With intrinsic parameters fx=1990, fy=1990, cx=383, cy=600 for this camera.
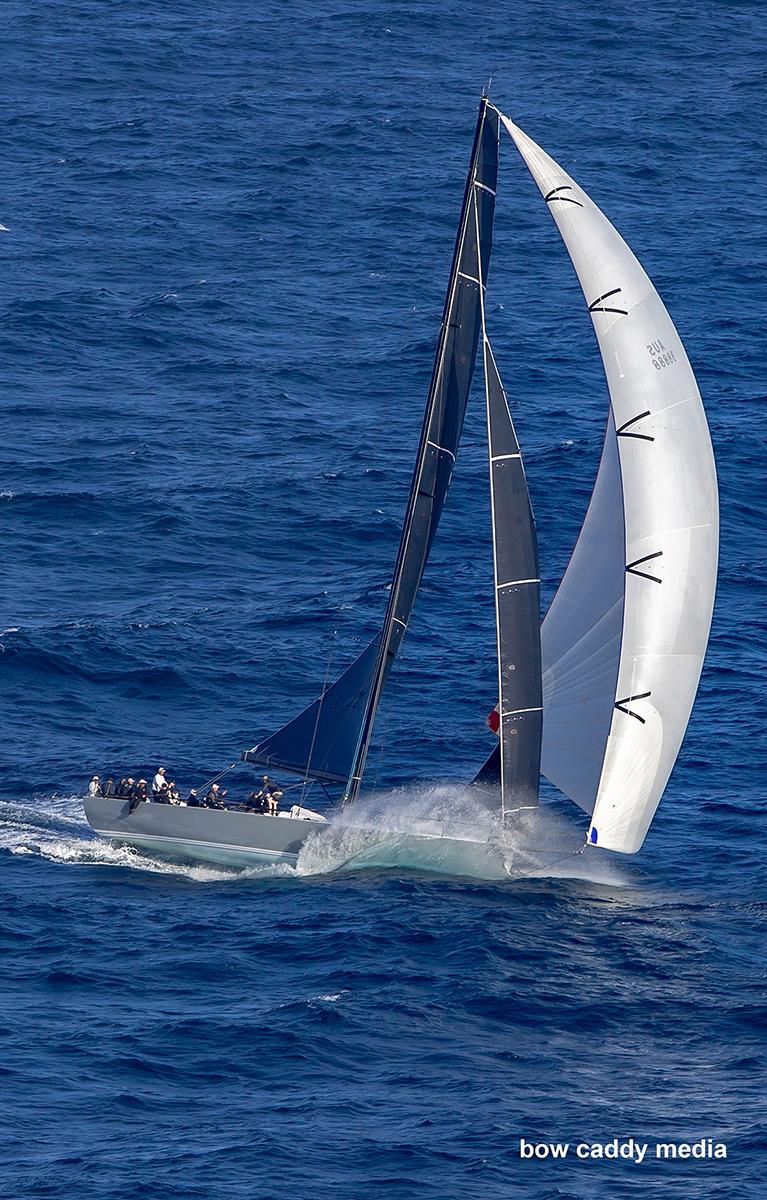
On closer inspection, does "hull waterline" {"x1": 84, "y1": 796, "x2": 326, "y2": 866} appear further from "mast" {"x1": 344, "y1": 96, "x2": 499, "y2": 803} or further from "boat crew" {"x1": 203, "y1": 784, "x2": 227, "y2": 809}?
"mast" {"x1": 344, "y1": 96, "x2": 499, "y2": 803}

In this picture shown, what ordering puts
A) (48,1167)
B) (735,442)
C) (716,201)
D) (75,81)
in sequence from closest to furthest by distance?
(48,1167) → (735,442) → (716,201) → (75,81)

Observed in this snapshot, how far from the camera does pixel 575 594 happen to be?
4975cm

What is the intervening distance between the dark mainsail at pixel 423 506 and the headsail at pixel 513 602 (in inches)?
45.7

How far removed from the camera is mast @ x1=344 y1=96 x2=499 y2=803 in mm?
48094

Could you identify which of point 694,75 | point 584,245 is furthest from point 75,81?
point 584,245

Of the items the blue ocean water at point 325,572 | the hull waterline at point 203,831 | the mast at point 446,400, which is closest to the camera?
the blue ocean water at point 325,572

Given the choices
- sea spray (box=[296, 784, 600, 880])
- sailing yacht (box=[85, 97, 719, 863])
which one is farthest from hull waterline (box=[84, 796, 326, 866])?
sea spray (box=[296, 784, 600, 880])

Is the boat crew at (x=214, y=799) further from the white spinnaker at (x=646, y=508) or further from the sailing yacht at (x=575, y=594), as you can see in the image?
the white spinnaker at (x=646, y=508)

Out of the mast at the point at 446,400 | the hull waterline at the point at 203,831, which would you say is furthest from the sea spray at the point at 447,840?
the mast at the point at 446,400

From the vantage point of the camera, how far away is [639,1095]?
39.8 meters

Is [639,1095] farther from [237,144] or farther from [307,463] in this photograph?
[237,144]

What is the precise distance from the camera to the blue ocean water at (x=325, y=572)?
130 feet

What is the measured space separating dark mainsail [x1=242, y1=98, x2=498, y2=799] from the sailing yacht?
→ 0.05 metres

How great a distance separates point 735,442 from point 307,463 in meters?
15.3
